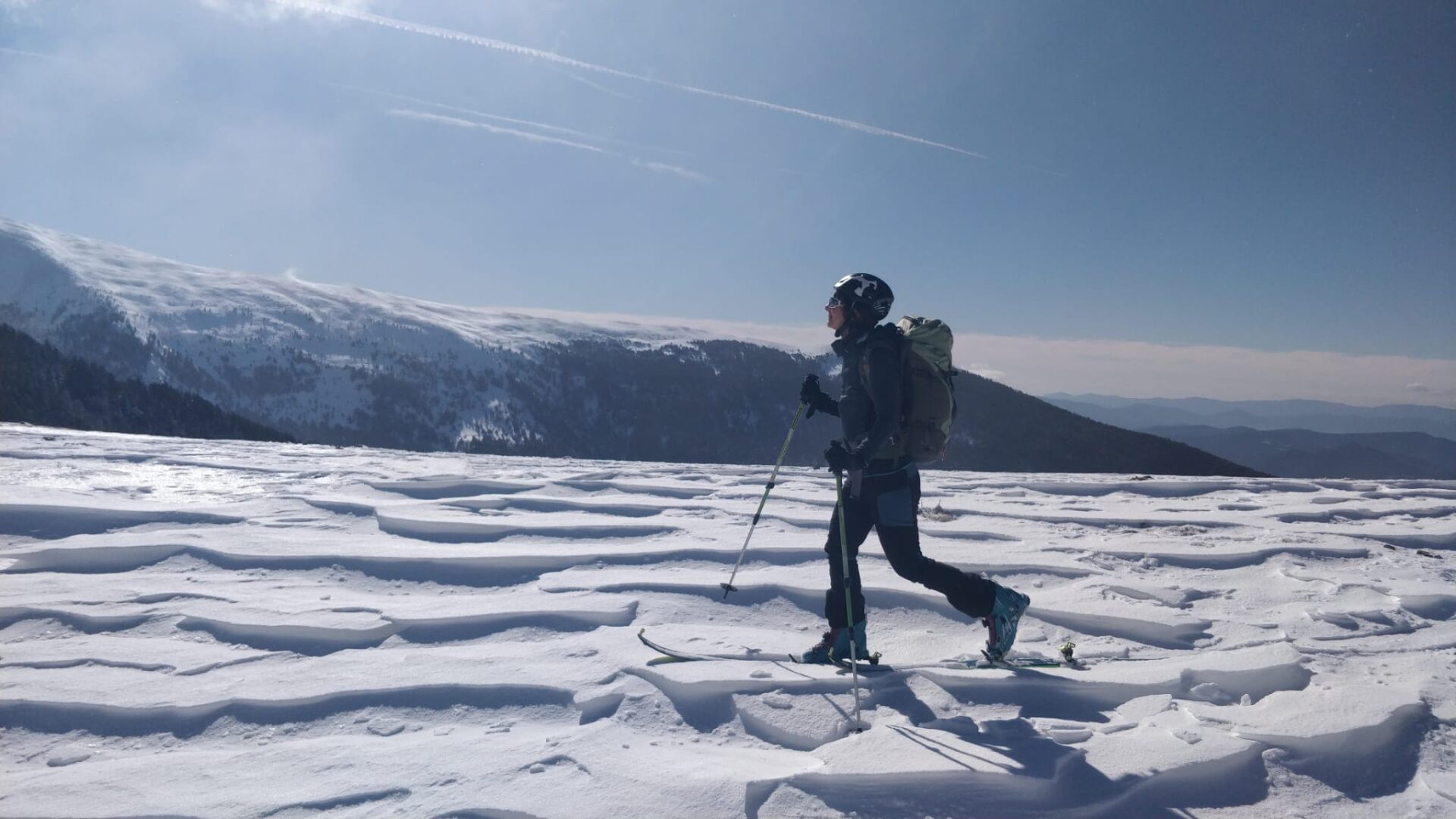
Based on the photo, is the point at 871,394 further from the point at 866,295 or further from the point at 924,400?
the point at 866,295

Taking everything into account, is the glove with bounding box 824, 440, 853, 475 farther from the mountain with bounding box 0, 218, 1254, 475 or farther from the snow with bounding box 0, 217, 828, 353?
the snow with bounding box 0, 217, 828, 353

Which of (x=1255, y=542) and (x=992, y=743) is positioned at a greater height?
(x=1255, y=542)

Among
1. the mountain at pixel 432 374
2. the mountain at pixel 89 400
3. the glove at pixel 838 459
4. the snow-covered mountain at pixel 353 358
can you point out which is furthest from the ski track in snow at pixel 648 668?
the snow-covered mountain at pixel 353 358

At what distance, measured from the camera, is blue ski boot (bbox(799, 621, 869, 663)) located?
3611 millimetres

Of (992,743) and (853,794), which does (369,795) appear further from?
(992,743)

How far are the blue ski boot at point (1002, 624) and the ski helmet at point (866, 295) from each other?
5.30ft

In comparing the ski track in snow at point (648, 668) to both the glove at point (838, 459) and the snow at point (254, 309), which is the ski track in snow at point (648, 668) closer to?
the glove at point (838, 459)

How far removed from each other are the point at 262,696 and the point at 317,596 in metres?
1.35

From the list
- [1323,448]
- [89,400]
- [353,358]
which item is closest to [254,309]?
[353,358]

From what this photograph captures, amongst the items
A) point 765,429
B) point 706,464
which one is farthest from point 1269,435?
point 706,464

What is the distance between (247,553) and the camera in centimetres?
475

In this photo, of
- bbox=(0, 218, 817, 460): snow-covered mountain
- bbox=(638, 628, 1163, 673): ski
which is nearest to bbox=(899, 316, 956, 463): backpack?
bbox=(638, 628, 1163, 673): ski

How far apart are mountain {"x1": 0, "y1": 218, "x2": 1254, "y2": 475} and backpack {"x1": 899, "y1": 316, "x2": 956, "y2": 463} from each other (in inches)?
2483

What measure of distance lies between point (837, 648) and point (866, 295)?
1803mm
